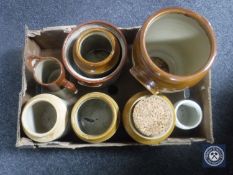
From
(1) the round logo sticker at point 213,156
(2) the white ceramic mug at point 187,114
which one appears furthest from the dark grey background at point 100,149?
(2) the white ceramic mug at point 187,114

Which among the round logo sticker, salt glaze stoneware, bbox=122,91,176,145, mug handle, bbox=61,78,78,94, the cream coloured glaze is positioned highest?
the cream coloured glaze

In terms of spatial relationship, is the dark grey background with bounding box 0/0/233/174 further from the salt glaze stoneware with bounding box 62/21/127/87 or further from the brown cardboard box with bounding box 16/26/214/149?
the salt glaze stoneware with bounding box 62/21/127/87

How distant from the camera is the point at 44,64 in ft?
2.75

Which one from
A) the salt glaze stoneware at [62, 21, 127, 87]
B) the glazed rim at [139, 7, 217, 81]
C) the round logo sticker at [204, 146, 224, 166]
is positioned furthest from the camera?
the round logo sticker at [204, 146, 224, 166]

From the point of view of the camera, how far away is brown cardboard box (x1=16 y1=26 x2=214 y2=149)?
0.78m

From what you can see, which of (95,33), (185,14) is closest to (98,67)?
(95,33)

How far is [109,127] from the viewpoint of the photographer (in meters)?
0.76

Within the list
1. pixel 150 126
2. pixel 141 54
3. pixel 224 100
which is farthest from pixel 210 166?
pixel 141 54

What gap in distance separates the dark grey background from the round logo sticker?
2 centimetres

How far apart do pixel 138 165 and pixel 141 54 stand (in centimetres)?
37

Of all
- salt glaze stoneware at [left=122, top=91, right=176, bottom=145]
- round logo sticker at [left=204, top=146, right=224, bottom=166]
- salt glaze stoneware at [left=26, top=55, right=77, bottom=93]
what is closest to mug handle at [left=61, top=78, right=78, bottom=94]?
salt glaze stoneware at [left=26, top=55, right=77, bottom=93]

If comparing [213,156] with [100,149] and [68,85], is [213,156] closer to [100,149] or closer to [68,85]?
[100,149]

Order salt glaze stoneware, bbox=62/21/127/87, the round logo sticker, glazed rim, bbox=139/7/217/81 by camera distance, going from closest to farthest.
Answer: glazed rim, bbox=139/7/217/81 → salt glaze stoneware, bbox=62/21/127/87 → the round logo sticker

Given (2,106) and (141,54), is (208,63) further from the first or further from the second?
(2,106)
